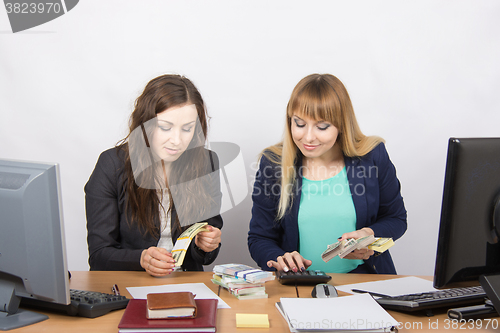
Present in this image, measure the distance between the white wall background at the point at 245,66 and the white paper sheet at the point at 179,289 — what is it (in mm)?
1518

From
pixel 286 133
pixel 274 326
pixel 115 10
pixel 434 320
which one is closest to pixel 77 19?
pixel 115 10

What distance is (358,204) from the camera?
7.00ft

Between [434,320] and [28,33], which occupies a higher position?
[28,33]

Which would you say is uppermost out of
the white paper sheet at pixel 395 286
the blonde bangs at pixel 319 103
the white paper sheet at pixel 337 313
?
the blonde bangs at pixel 319 103

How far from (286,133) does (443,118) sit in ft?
4.92

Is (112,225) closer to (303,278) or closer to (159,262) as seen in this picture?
(159,262)

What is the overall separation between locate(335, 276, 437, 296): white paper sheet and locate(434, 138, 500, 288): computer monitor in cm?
38

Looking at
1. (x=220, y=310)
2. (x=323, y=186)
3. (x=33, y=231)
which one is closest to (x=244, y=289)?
(x=220, y=310)

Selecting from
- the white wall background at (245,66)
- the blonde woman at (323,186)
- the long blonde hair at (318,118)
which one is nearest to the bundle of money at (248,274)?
the blonde woman at (323,186)

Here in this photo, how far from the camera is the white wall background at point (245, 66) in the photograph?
291 centimetres

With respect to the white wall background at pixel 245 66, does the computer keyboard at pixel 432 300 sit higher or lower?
lower

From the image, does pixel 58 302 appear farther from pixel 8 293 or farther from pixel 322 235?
pixel 322 235

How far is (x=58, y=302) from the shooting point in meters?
1.17

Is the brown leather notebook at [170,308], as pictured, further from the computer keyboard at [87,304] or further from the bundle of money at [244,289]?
the bundle of money at [244,289]
